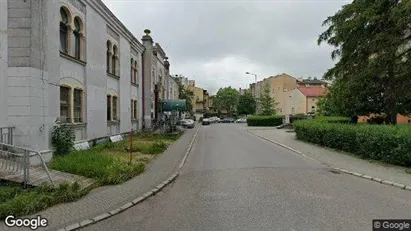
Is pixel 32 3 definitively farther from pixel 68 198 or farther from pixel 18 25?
pixel 68 198

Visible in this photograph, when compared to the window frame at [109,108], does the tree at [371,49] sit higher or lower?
higher

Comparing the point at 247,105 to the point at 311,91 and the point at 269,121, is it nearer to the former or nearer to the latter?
the point at 311,91

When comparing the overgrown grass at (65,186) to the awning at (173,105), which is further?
the awning at (173,105)

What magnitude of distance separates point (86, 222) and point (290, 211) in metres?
3.78

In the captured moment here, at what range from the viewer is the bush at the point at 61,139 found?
11828mm

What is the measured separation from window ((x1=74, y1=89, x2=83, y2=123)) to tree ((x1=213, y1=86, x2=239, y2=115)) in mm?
88927

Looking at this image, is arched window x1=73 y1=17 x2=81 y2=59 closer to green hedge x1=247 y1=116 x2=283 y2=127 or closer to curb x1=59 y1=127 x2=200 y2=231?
curb x1=59 y1=127 x2=200 y2=231

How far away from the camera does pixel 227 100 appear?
104938 millimetres

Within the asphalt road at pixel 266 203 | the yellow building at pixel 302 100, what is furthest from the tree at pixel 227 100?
the asphalt road at pixel 266 203

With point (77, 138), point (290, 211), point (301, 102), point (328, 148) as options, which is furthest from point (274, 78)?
point (290, 211)

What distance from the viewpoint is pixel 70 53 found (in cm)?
1376

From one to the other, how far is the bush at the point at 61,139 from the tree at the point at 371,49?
1449 centimetres

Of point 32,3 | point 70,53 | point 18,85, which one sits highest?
point 32,3

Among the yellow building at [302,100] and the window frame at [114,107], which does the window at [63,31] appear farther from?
the yellow building at [302,100]
